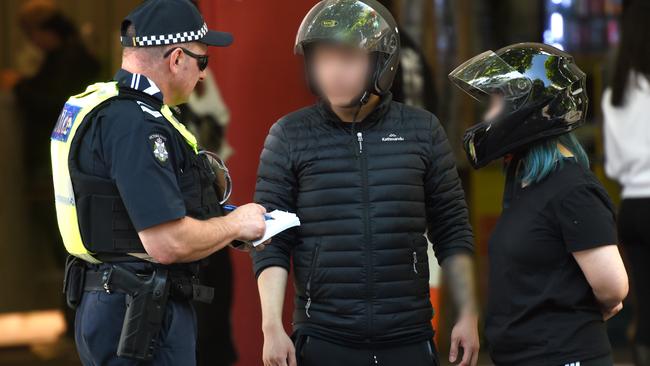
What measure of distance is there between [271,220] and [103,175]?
0.52 meters

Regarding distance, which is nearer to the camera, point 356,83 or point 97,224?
point 97,224

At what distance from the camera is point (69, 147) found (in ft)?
11.3

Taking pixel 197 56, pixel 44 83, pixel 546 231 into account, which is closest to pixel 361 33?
pixel 197 56

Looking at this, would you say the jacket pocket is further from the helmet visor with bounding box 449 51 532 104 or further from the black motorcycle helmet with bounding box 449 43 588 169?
the helmet visor with bounding box 449 51 532 104

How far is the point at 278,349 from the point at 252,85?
66.0 inches

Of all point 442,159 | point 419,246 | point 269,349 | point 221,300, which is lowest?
point 221,300

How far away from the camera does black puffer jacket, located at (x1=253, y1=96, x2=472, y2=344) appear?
3738mm

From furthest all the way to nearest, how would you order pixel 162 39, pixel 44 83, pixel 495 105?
pixel 44 83 < pixel 495 105 < pixel 162 39

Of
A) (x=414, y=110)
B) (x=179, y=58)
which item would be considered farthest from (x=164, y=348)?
(x=414, y=110)

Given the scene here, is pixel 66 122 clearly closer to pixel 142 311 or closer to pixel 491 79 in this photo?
pixel 142 311

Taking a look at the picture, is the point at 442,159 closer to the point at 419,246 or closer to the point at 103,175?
the point at 419,246

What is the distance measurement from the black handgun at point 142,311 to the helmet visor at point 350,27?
3.12 feet

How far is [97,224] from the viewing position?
135 inches

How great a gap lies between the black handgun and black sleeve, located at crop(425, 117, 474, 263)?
963 millimetres
